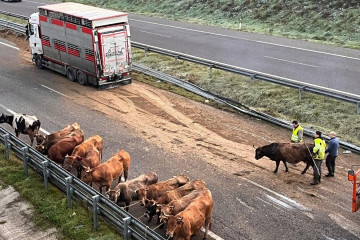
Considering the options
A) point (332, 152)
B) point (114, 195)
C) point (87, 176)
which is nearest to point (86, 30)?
point (87, 176)

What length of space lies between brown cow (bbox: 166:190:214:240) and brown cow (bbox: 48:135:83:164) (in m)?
5.73

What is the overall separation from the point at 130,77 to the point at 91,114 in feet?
16.4

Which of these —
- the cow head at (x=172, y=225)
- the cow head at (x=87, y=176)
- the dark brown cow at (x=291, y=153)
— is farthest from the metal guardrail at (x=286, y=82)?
the cow head at (x=172, y=225)

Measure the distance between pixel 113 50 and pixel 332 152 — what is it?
1337 centimetres

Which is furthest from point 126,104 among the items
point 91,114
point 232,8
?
point 232,8

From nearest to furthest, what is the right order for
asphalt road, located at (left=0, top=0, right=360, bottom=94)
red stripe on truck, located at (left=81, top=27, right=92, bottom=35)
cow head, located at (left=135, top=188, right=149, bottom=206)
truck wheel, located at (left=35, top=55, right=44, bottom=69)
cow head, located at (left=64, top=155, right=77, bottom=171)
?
cow head, located at (left=135, top=188, right=149, bottom=206)
cow head, located at (left=64, top=155, right=77, bottom=171)
red stripe on truck, located at (left=81, top=27, right=92, bottom=35)
asphalt road, located at (left=0, top=0, right=360, bottom=94)
truck wheel, located at (left=35, top=55, right=44, bottom=69)


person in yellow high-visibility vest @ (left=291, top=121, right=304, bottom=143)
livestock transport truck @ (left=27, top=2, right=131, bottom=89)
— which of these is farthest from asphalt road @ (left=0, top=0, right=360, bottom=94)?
person in yellow high-visibility vest @ (left=291, top=121, right=304, bottom=143)

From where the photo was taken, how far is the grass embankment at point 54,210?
1252cm

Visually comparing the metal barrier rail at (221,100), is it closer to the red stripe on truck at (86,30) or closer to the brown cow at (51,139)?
the red stripe on truck at (86,30)

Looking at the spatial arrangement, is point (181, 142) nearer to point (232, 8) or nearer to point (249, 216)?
point (249, 216)

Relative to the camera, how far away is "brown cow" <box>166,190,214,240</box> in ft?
35.8

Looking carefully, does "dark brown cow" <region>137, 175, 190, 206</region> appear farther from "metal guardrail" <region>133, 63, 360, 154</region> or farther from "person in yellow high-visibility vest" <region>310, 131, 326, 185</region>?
"metal guardrail" <region>133, 63, 360, 154</region>

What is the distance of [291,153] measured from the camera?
15.9 m

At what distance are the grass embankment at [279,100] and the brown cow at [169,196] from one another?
8.40 m
